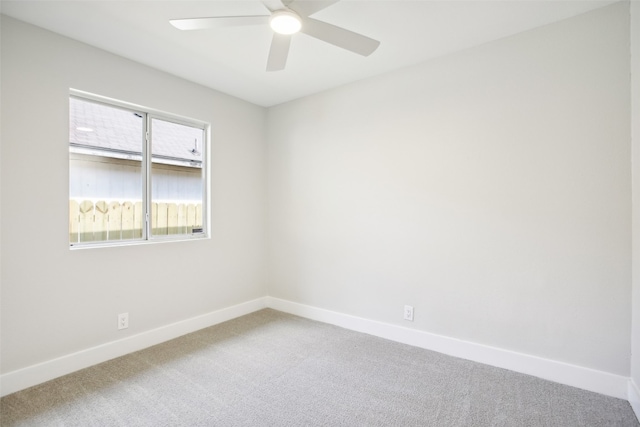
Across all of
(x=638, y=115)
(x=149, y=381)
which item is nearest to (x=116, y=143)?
(x=149, y=381)

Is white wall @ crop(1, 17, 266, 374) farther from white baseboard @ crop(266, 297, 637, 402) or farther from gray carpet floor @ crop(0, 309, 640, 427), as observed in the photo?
white baseboard @ crop(266, 297, 637, 402)

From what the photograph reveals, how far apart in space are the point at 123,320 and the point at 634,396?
3.64 meters

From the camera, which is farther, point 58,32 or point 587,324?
point 58,32

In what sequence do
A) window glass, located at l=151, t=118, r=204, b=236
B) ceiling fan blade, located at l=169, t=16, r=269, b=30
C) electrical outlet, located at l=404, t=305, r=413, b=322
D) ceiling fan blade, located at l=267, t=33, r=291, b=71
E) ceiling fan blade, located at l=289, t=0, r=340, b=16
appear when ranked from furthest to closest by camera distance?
window glass, located at l=151, t=118, r=204, b=236, electrical outlet, located at l=404, t=305, r=413, b=322, ceiling fan blade, located at l=267, t=33, r=291, b=71, ceiling fan blade, located at l=169, t=16, r=269, b=30, ceiling fan blade, located at l=289, t=0, r=340, b=16

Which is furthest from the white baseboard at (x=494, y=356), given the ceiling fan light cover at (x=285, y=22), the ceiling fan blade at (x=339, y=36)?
the ceiling fan light cover at (x=285, y=22)

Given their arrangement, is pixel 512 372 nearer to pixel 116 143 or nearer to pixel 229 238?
pixel 229 238

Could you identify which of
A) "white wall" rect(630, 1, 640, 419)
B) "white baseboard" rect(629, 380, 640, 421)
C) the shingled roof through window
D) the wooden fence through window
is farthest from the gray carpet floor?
the shingled roof through window

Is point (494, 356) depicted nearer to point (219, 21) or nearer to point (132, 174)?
point (219, 21)

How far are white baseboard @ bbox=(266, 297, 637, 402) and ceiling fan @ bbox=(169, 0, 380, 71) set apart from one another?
235 cm

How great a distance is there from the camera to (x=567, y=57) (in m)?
2.14

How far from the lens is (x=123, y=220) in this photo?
2756mm

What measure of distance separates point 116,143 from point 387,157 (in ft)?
7.98

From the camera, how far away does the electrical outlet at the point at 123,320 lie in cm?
261

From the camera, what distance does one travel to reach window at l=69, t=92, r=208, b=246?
8.18 feet
